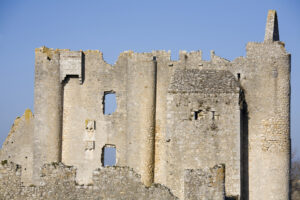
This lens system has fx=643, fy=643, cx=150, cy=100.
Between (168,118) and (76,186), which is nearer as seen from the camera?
(76,186)

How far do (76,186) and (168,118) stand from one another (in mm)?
6481

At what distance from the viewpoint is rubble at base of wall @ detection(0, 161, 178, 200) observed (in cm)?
1527

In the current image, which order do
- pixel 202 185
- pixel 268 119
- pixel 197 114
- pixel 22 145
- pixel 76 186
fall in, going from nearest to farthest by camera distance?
pixel 202 185 → pixel 76 186 → pixel 197 114 → pixel 268 119 → pixel 22 145

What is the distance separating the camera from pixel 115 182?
50.2 feet

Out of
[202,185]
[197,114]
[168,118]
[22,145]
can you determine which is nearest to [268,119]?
[197,114]

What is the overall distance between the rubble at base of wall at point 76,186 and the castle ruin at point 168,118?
11.4ft

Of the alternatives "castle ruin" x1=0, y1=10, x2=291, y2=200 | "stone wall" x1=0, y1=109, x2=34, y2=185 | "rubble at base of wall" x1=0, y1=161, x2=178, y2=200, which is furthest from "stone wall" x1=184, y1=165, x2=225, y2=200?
"stone wall" x1=0, y1=109, x2=34, y2=185

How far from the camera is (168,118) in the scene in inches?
840

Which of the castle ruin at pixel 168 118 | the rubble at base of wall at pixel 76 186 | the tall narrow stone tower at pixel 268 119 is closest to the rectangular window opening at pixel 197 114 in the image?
the castle ruin at pixel 168 118

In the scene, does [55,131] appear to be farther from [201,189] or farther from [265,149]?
[201,189]

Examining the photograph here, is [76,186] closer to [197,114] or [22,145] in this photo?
[197,114]

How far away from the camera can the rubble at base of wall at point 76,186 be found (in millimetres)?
15273

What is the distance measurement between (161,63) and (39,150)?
19.2 ft

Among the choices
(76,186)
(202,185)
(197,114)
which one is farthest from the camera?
(197,114)
